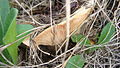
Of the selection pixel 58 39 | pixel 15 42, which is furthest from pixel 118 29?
pixel 15 42

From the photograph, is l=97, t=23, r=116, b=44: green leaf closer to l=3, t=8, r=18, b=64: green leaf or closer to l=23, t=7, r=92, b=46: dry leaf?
l=23, t=7, r=92, b=46: dry leaf

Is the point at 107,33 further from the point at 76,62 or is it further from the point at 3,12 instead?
the point at 3,12

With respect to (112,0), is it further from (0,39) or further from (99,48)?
(0,39)

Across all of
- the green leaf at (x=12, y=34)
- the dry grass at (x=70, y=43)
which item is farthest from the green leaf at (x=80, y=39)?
the green leaf at (x=12, y=34)

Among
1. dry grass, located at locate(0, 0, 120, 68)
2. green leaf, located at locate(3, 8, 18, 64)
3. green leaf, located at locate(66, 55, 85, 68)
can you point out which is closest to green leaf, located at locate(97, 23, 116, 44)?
dry grass, located at locate(0, 0, 120, 68)

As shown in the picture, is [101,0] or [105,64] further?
[101,0]
